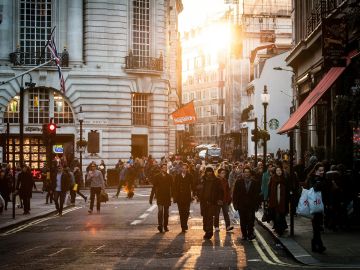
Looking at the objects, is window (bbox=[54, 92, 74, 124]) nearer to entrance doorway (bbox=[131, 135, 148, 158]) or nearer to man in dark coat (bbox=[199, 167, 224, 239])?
entrance doorway (bbox=[131, 135, 148, 158])

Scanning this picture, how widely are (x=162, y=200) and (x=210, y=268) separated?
7.63 m

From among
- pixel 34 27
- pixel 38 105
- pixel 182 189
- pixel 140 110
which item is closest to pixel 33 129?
pixel 38 105

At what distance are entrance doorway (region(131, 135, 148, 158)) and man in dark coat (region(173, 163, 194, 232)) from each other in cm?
3244

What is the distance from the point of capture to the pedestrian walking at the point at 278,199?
18.7 metres

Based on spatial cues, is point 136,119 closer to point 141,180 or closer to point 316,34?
point 141,180

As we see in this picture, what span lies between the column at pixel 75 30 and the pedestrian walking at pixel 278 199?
3352 cm

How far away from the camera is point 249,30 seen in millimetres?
88375

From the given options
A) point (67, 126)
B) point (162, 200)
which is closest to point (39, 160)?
point (67, 126)

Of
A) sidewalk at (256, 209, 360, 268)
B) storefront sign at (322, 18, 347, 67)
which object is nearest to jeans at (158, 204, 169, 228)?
sidewalk at (256, 209, 360, 268)

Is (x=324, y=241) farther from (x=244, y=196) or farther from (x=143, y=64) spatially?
(x=143, y=64)

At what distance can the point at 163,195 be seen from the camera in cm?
2075

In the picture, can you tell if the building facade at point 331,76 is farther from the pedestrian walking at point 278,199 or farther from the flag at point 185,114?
the flag at point 185,114

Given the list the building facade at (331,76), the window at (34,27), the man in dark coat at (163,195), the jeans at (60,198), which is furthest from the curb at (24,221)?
the window at (34,27)

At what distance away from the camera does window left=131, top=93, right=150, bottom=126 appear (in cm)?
5353
